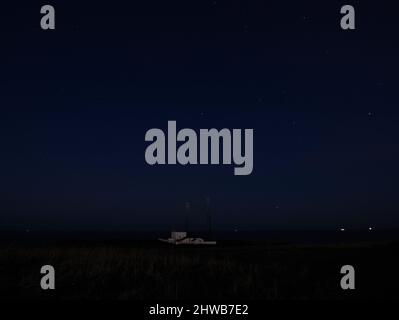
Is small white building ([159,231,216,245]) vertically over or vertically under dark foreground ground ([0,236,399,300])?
over

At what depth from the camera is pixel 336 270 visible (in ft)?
76.1

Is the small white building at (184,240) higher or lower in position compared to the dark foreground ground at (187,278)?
higher

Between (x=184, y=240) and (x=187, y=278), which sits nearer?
(x=187, y=278)

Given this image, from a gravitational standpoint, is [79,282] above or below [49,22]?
below

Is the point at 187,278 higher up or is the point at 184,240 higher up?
the point at 184,240

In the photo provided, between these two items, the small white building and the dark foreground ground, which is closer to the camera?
the dark foreground ground

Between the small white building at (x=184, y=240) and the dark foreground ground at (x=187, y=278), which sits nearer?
the dark foreground ground at (x=187, y=278)
